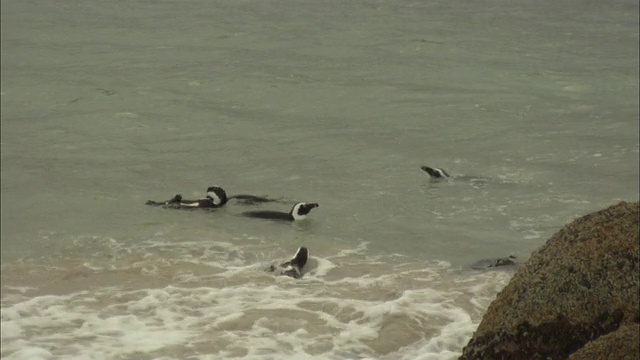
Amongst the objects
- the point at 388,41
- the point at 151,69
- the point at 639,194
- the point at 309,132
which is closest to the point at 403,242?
the point at 639,194

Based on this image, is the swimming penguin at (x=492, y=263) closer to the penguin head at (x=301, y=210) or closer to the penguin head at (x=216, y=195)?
the penguin head at (x=301, y=210)

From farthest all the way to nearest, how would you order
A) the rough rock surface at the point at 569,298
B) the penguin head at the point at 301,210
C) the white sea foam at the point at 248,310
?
the penguin head at the point at 301,210
the white sea foam at the point at 248,310
the rough rock surface at the point at 569,298

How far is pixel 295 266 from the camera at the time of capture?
851 cm

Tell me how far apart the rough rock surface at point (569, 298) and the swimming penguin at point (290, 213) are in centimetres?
552

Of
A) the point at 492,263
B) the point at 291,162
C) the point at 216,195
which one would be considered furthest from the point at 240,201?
the point at 492,263

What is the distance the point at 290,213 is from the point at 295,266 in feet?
5.08

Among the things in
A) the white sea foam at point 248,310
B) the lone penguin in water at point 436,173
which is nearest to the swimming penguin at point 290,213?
the white sea foam at point 248,310

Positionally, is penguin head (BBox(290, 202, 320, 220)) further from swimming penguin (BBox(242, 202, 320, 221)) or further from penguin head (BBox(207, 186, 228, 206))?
penguin head (BBox(207, 186, 228, 206))

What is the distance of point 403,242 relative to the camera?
31.0 feet

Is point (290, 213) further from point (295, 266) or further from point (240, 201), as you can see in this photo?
point (295, 266)

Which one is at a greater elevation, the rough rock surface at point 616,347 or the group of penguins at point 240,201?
the rough rock surface at point 616,347

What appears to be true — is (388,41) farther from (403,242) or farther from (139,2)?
(403,242)

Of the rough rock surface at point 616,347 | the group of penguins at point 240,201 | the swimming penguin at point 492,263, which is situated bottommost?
the group of penguins at point 240,201

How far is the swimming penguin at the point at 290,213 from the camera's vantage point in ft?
32.7
